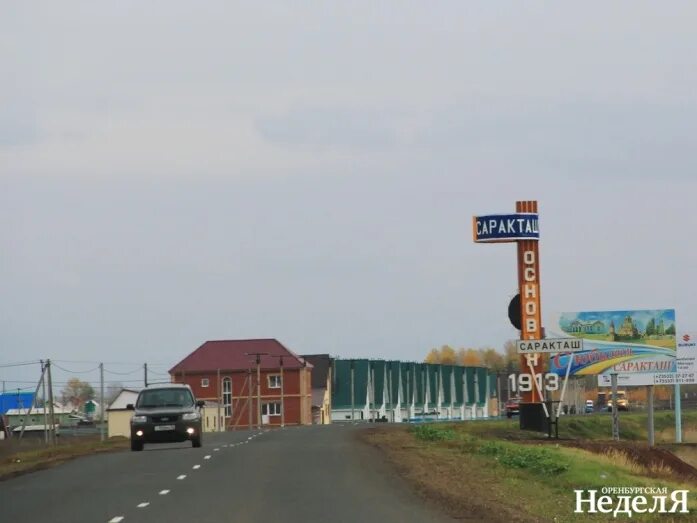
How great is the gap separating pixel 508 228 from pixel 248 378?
77.7 m

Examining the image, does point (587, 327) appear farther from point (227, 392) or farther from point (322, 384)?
point (322, 384)

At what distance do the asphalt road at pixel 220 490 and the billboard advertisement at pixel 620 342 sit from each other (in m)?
36.3

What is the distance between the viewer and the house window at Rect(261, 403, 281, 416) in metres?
122

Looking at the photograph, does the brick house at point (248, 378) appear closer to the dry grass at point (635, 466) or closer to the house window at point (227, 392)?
the house window at point (227, 392)

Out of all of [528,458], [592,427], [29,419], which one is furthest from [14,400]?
[528,458]

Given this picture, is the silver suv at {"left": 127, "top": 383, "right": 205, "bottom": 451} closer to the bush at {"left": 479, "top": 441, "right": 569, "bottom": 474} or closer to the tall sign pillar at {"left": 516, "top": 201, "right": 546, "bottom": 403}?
the bush at {"left": 479, "top": 441, "right": 569, "bottom": 474}

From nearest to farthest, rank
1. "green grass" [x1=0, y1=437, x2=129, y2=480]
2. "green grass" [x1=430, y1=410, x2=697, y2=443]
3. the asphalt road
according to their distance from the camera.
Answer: the asphalt road < "green grass" [x1=0, y1=437, x2=129, y2=480] < "green grass" [x1=430, y1=410, x2=697, y2=443]

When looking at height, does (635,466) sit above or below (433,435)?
below

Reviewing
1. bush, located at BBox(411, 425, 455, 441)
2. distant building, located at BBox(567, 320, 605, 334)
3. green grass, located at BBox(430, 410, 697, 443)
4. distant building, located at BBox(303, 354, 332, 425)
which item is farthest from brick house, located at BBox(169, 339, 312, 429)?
bush, located at BBox(411, 425, 455, 441)

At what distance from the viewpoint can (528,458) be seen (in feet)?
88.7

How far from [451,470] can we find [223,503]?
7.33 metres

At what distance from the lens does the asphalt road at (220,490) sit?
17281 mm

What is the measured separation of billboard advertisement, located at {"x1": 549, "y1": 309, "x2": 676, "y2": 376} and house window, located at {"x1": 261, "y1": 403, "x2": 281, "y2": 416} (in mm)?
59067

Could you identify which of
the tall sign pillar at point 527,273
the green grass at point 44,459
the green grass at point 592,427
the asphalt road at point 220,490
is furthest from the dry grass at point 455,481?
the tall sign pillar at point 527,273
